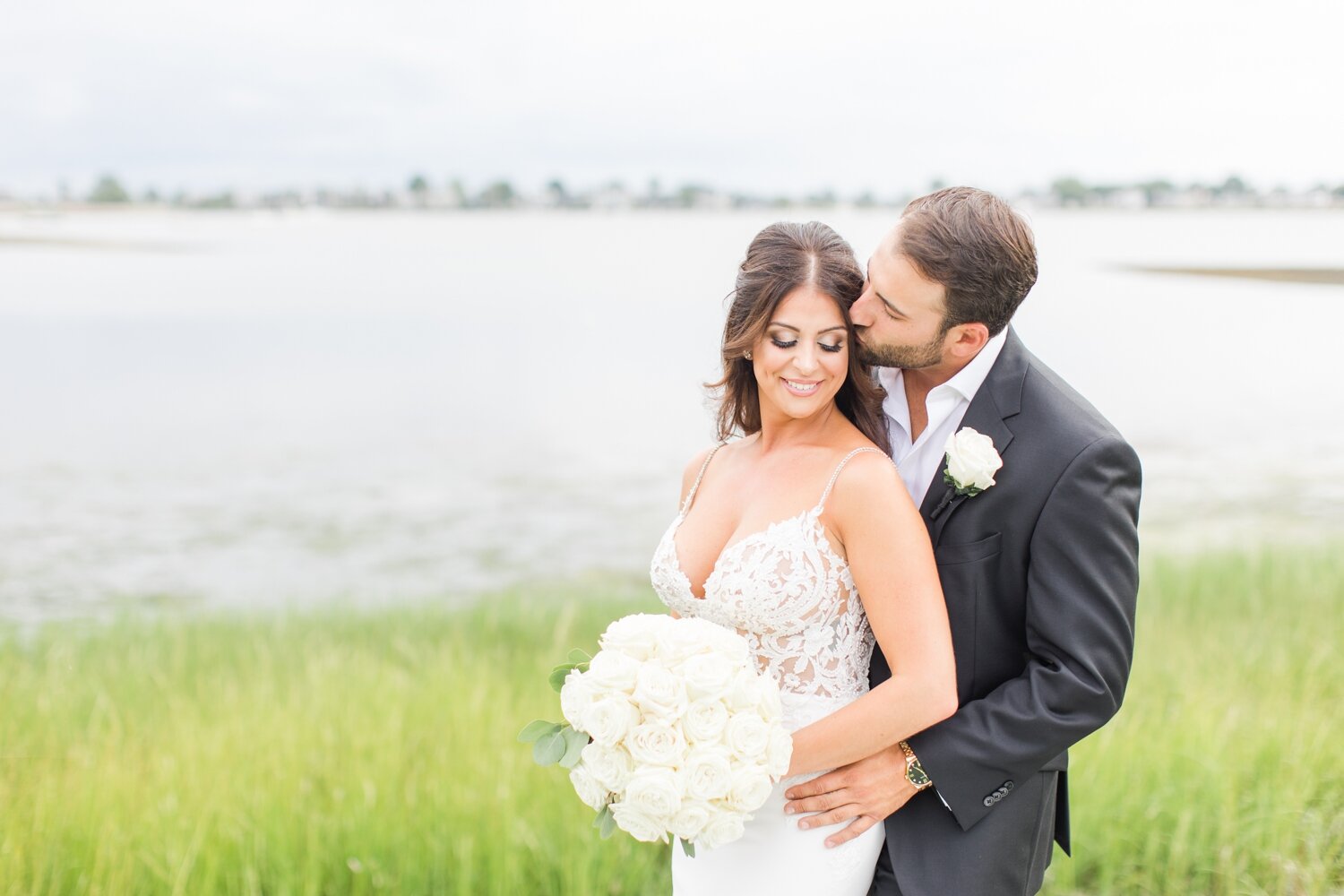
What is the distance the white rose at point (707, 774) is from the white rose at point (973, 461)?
0.93m

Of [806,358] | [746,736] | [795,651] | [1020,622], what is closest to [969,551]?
[1020,622]

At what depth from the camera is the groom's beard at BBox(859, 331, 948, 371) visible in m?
3.05

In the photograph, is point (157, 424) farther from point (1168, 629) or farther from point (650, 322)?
point (650, 322)

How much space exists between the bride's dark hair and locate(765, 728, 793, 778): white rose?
104 cm

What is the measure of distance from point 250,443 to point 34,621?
1375 centimetres

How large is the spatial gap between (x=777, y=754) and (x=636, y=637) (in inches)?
17.3

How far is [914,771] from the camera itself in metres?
2.89

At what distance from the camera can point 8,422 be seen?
83.4ft

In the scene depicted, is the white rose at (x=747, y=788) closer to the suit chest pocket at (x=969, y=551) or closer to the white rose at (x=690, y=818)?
the white rose at (x=690, y=818)

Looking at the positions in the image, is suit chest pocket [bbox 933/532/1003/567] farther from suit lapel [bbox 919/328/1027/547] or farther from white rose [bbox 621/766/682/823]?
white rose [bbox 621/766/682/823]

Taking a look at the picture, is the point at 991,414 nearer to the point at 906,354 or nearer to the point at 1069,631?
the point at 906,354

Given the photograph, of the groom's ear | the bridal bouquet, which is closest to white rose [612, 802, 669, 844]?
the bridal bouquet

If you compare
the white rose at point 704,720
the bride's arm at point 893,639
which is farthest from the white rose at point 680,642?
the bride's arm at point 893,639

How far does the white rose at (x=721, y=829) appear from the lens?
2529 millimetres
